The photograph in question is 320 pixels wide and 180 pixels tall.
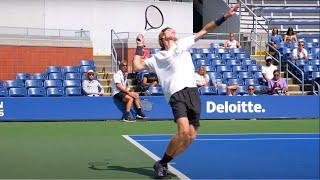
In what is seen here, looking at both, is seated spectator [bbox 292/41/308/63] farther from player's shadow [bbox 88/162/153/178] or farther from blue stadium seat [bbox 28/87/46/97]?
player's shadow [bbox 88/162/153/178]

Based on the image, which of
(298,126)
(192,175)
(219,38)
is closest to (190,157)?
(192,175)

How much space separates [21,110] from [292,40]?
522 inches

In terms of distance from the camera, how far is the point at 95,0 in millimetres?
23859

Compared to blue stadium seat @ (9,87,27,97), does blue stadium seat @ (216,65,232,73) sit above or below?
above

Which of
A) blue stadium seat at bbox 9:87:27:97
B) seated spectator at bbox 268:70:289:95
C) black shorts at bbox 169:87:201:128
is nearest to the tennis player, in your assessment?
black shorts at bbox 169:87:201:128

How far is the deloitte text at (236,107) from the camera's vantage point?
16766 millimetres

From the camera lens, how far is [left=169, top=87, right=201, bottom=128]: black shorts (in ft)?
22.1

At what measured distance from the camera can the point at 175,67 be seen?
681cm

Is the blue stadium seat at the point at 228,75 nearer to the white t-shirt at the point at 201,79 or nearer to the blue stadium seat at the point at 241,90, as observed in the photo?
the blue stadium seat at the point at 241,90

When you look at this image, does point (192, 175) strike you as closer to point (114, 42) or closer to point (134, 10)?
point (114, 42)

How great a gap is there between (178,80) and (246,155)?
268cm

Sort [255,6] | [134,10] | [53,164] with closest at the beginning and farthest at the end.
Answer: [53,164] < [134,10] < [255,6]

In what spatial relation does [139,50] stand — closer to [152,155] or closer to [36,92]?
[152,155]

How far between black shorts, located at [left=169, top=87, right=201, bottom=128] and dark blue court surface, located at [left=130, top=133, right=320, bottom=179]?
793 mm
